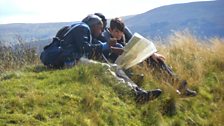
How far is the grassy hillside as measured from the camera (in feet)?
23.6

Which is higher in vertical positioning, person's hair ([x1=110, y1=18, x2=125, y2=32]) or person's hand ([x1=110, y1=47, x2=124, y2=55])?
person's hair ([x1=110, y1=18, x2=125, y2=32])

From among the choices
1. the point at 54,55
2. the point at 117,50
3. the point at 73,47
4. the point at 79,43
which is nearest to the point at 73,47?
the point at 73,47

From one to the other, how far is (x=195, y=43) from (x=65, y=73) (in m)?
4.87

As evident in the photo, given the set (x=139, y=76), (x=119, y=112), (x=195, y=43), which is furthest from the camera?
(x=195, y=43)

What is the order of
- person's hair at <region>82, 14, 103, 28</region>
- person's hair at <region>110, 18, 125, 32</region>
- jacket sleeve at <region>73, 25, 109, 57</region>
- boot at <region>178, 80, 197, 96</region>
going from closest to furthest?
boot at <region>178, 80, 197, 96</region> → jacket sleeve at <region>73, 25, 109, 57</region> → person's hair at <region>82, 14, 103, 28</region> → person's hair at <region>110, 18, 125, 32</region>

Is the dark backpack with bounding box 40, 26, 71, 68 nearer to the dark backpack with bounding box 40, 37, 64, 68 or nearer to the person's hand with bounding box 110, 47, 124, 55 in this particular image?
the dark backpack with bounding box 40, 37, 64, 68

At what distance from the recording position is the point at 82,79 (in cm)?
852

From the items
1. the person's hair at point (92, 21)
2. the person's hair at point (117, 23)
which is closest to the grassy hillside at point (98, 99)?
the person's hair at point (117, 23)

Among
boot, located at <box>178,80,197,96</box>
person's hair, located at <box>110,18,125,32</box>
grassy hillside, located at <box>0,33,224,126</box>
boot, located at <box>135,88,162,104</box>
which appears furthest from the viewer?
person's hair, located at <box>110,18,125,32</box>

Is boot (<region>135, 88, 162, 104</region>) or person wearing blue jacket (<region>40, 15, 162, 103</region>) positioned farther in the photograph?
person wearing blue jacket (<region>40, 15, 162, 103</region>)

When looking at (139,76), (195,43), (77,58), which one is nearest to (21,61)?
(77,58)

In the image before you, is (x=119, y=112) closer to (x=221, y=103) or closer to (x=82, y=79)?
(x=82, y=79)

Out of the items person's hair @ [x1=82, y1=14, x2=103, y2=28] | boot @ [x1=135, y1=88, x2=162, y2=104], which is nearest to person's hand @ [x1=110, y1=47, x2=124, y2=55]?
person's hair @ [x1=82, y1=14, x2=103, y2=28]

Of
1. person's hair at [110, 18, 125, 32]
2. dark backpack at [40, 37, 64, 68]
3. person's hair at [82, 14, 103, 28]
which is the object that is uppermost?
person's hair at [82, 14, 103, 28]
